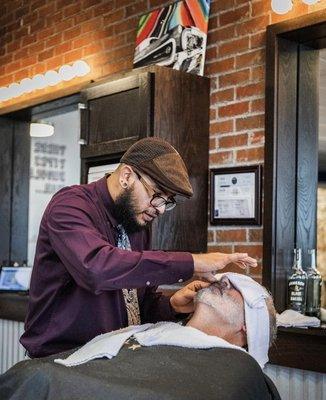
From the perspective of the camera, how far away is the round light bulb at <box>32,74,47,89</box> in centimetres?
492

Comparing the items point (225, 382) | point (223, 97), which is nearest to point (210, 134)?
point (223, 97)

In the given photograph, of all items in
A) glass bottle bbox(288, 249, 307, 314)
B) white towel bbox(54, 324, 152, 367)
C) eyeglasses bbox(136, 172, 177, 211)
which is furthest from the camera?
glass bottle bbox(288, 249, 307, 314)

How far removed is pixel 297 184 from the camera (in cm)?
329

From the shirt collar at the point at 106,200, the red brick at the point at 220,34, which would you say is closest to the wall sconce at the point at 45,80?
the red brick at the point at 220,34

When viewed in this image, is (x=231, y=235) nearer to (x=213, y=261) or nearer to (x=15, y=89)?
(x=213, y=261)

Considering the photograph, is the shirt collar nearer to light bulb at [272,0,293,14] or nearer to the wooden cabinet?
A: the wooden cabinet

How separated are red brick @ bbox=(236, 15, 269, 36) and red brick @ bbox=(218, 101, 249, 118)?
0.37 metres

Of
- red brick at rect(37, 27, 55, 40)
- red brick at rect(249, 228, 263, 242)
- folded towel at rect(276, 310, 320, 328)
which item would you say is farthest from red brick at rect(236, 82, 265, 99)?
red brick at rect(37, 27, 55, 40)

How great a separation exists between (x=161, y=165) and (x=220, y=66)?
147cm

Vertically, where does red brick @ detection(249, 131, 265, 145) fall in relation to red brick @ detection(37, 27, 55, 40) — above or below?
below

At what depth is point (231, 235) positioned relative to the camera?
3.41 metres

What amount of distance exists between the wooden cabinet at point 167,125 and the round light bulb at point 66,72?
1009 millimetres

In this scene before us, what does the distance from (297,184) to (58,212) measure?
1462mm

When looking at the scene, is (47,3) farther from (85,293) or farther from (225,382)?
(225,382)
